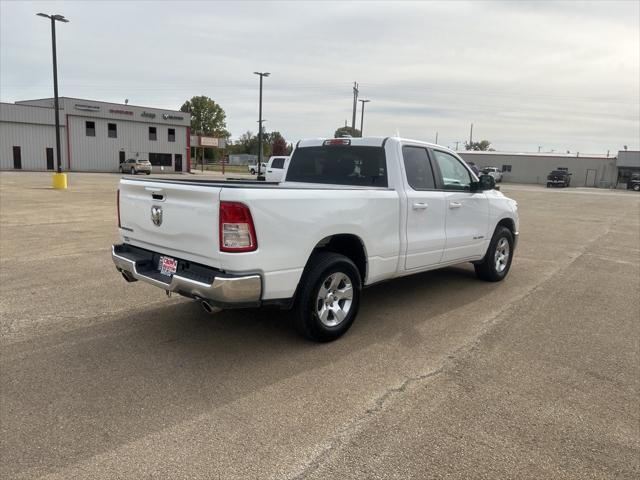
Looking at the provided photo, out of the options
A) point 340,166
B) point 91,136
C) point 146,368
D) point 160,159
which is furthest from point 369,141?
point 160,159

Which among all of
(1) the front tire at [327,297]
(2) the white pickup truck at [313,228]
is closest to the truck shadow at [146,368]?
(1) the front tire at [327,297]

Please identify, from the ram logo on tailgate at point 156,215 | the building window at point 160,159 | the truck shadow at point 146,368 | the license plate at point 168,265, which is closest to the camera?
the truck shadow at point 146,368

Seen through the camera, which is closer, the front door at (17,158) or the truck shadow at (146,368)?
the truck shadow at (146,368)

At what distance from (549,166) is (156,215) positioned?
68561mm

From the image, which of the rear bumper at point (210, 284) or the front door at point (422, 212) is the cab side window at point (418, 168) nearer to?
the front door at point (422, 212)

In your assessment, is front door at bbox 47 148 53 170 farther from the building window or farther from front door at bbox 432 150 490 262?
front door at bbox 432 150 490 262

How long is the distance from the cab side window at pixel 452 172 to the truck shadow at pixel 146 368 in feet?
4.77

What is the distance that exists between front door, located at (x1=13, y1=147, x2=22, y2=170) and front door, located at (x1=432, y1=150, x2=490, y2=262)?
5206 cm

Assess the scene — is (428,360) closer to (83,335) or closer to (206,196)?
(206,196)

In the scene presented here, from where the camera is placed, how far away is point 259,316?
5262 millimetres

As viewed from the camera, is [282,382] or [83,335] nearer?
[282,382]

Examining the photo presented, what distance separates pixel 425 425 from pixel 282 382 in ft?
3.67

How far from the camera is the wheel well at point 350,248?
15.1ft

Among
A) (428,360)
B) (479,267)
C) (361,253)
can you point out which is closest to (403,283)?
(479,267)
